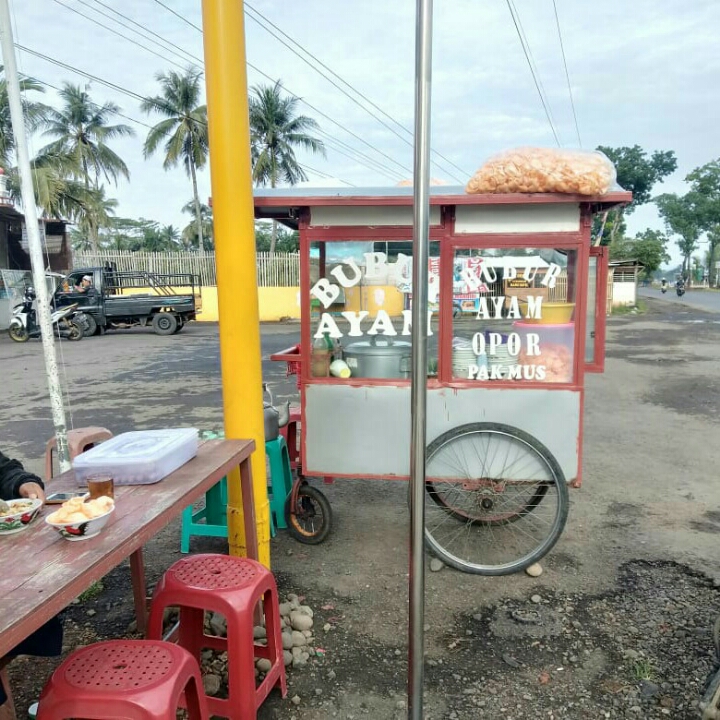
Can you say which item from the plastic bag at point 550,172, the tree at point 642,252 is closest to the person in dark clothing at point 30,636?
the plastic bag at point 550,172

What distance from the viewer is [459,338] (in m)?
3.32

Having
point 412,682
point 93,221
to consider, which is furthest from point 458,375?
point 93,221

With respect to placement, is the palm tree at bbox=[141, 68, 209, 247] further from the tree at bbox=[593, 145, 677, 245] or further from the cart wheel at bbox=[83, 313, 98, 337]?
the tree at bbox=[593, 145, 677, 245]

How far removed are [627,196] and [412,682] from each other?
2338mm

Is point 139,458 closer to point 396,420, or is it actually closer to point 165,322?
point 396,420

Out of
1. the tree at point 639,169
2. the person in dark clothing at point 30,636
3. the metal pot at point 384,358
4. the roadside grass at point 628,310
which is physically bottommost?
the roadside grass at point 628,310

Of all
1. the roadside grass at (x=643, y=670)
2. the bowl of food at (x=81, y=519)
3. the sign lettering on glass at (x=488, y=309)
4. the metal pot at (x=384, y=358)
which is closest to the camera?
the bowl of food at (x=81, y=519)

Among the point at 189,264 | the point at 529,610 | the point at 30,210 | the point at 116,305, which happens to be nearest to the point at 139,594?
the point at 529,610

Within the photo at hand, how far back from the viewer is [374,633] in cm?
278

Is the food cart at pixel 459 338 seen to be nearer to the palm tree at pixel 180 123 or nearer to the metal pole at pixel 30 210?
the metal pole at pixel 30 210

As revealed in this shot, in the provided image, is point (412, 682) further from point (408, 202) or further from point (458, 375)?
point (408, 202)

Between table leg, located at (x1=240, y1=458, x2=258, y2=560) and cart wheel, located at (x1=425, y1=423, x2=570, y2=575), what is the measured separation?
2.99ft

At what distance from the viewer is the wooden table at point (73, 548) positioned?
4.56 ft

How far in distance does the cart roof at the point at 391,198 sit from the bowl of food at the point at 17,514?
73.3 inches
